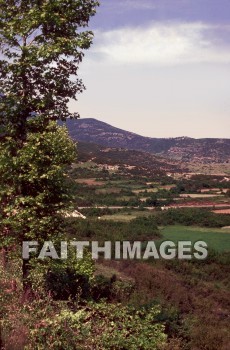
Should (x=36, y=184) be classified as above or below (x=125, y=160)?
below

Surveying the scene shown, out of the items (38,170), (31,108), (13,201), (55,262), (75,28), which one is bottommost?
(55,262)

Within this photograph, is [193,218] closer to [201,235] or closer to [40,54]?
[201,235]

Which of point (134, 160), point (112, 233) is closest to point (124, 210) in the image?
point (112, 233)

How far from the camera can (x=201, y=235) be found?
4225 centimetres

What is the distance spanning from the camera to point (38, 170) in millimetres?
11359

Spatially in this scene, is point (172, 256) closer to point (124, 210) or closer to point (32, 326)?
point (32, 326)

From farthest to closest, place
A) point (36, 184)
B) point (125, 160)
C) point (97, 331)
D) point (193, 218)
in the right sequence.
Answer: point (125, 160) → point (193, 218) → point (36, 184) → point (97, 331)

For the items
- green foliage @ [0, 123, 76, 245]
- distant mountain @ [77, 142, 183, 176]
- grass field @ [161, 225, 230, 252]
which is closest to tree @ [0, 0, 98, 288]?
green foliage @ [0, 123, 76, 245]

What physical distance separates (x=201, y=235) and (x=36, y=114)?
108 ft

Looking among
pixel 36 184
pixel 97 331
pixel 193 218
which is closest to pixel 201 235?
pixel 193 218

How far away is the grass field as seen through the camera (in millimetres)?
36656

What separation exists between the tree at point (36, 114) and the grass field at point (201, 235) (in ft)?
79.8

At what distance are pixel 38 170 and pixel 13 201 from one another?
1.18 metres

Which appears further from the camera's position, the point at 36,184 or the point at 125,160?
the point at 125,160
